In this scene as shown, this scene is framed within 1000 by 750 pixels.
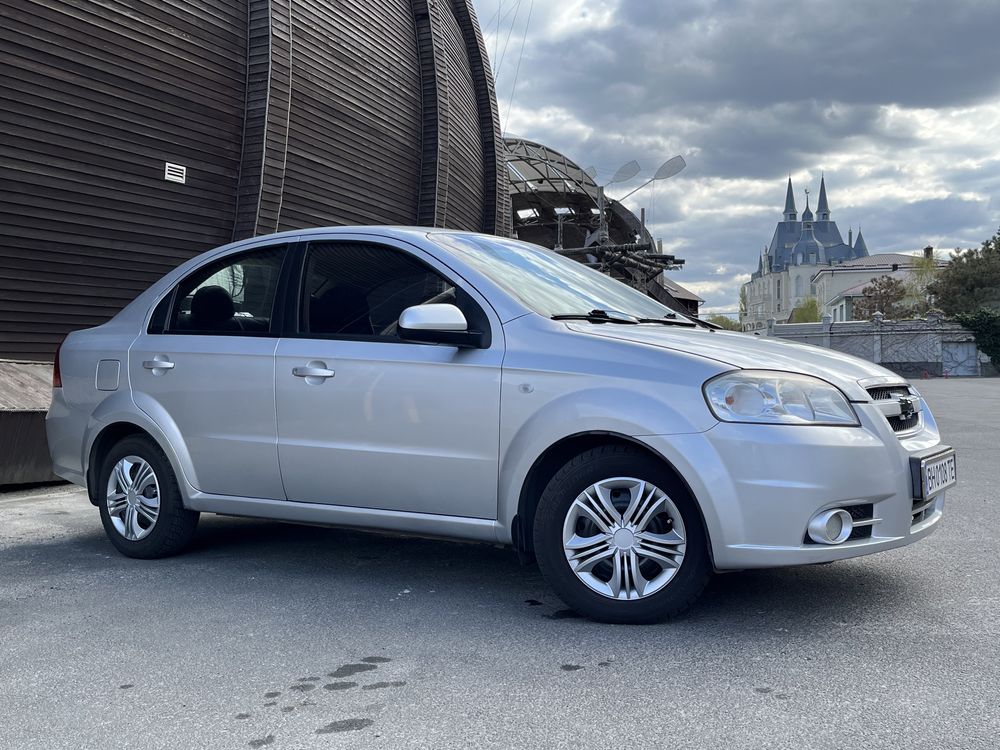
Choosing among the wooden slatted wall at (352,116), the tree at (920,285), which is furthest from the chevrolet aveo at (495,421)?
the tree at (920,285)

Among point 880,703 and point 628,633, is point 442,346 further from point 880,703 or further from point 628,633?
point 880,703

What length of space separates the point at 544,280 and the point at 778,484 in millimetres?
1592

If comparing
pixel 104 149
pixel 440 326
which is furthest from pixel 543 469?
pixel 104 149

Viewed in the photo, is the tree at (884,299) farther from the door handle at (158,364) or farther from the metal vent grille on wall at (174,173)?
the door handle at (158,364)

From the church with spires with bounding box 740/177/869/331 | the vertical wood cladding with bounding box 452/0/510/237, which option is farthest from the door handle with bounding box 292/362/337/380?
the church with spires with bounding box 740/177/869/331

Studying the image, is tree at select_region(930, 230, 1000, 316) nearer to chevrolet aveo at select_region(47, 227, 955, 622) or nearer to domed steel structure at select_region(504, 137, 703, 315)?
domed steel structure at select_region(504, 137, 703, 315)

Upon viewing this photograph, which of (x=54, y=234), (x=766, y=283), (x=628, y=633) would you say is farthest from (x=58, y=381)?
(x=766, y=283)

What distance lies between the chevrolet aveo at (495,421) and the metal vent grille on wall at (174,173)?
7.59 m

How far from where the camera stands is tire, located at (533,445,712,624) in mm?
3666

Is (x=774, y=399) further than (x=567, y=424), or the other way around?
(x=567, y=424)

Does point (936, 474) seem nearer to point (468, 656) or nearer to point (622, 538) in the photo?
point (622, 538)

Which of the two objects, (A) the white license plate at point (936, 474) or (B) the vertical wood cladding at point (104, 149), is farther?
(B) the vertical wood cladding at point (104, 149)

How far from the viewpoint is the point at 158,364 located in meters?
5.04

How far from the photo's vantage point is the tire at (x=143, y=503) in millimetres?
5035
